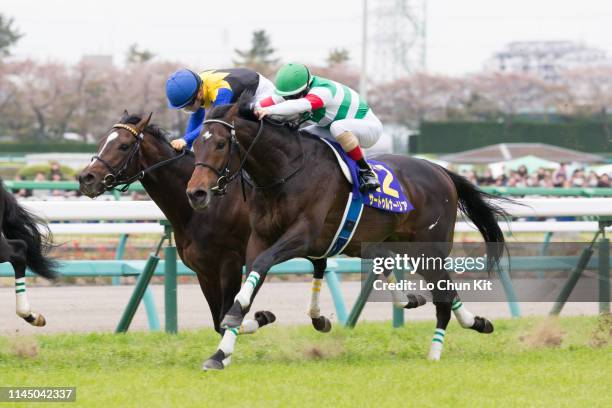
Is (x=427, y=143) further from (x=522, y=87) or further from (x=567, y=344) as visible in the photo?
(x=567, y=344)

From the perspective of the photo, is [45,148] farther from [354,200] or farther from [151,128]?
[354,200]

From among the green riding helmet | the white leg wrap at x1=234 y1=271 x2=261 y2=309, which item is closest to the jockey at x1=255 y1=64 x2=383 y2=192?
the green riding helmet

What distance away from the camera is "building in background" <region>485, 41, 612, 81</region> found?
7969 cm

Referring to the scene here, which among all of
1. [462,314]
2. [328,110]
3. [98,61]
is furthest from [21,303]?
[98,61]

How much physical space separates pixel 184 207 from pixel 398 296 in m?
1.51

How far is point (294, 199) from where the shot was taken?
18.7 ft

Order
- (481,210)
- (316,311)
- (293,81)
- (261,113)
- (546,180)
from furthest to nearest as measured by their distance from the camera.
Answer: (546,180) → (481,210) → (316,311) → (293,81) → (261,113)

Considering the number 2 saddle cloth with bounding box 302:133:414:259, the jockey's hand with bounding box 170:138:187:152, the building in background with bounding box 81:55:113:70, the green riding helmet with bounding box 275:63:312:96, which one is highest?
the green riding helmet with bounding box 275:63:312:96

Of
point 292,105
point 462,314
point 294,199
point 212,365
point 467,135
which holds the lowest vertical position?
point 467,135

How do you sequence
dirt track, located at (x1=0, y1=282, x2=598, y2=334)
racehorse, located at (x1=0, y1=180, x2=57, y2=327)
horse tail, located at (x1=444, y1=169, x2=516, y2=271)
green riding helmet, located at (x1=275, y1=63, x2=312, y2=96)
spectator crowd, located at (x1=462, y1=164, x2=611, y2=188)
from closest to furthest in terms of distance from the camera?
green riding helmet, located at (x1=275, y1=63, x2=312, y2=96)
racehorse, located at (x1=0, y1=180, x2=57, y2=327)
horse tail, located at (x1=444, y1=169, x2=516, y2=271)
dirt track, located at (x1=0, y1=282, x2=598, y2=334)
spectator crowd, located at (x1=462, y1=164, x2=611, y2=188)

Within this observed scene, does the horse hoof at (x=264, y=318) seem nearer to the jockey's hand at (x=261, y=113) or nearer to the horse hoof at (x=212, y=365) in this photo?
the horse hoof at (x=212, y=365)

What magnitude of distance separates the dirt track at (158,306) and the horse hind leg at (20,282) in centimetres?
98

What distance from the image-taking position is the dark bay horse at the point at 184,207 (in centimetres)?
605

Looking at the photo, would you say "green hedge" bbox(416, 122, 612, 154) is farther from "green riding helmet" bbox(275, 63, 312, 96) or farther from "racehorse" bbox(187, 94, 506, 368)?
"green riding helmet" bbox(275, 63, 312, 96)
